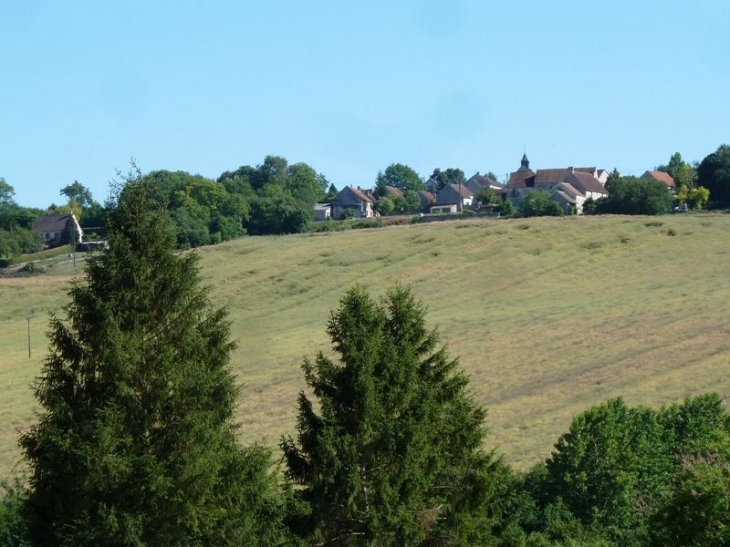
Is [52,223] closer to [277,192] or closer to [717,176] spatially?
[277,192]

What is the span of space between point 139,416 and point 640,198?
272ft

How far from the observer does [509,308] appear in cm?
6122

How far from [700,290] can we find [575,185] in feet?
254

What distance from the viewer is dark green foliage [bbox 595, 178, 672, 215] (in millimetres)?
93750

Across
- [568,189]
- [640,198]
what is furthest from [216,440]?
[568,189]

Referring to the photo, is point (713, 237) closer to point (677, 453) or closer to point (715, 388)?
point (715, 388)

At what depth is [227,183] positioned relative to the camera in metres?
144

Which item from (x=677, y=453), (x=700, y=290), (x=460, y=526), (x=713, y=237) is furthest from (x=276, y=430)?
(x=713, y=237)

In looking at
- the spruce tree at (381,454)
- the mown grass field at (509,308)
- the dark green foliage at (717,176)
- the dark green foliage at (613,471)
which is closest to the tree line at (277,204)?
the dark green foliage at (717,176)

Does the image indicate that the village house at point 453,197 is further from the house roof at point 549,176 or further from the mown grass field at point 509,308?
the mown grass field at point 509,308

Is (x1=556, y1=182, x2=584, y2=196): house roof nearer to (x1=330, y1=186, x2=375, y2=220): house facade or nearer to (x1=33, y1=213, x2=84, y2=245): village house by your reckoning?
(x1=330, y1=186, x2=375, y2=220): house facade

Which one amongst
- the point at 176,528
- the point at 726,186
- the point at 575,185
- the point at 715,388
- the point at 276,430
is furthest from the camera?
the point at 575,185

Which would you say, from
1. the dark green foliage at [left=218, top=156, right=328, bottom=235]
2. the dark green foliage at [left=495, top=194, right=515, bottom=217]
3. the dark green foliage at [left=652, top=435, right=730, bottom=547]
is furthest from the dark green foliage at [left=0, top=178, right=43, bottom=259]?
the dark green foliage at [left=652, top=435, right=730, bottom=547]

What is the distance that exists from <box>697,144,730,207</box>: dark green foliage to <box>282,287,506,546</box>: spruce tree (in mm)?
86345
